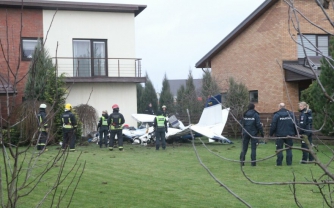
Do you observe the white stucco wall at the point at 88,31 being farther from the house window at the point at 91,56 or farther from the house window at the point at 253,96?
the house window at the point at 253,96

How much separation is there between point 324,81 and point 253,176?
6.55m

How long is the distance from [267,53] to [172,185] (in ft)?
63.9

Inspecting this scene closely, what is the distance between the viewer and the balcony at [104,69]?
95.2ft

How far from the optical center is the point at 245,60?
1291 inches

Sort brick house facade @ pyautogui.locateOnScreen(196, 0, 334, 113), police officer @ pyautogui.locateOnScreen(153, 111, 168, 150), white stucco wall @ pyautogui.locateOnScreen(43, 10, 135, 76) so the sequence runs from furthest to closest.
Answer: white stucco wall @ pyautogui.locateOnScreen(43, 10, 135, 76) < brick house facade @ pyautogui.locateOnScreen(196, 0, 334, 113) < police officer @ pyautogui.locateOnScreen(153, 111, 168, 150)

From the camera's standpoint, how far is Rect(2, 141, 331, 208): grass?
33.8 ft

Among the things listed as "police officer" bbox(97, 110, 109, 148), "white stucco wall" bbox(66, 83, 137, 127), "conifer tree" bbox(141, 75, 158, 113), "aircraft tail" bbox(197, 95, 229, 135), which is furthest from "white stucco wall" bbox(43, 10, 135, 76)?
"conifer tree" bbox(141, 75, 158, 113)

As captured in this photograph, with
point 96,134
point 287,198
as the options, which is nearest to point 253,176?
point 287,198

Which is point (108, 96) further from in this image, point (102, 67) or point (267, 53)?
point (267, 53)

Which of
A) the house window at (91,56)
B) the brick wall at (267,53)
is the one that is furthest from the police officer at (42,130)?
the brick wall at (267,53)

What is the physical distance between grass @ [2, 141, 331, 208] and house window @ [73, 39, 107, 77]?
1112 cm

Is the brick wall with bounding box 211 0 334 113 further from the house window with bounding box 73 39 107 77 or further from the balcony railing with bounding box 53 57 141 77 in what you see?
the house window with bounding box 73 39 107 77

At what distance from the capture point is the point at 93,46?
1166 inches

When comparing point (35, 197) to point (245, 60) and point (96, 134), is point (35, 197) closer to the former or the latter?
point (96, 134)
